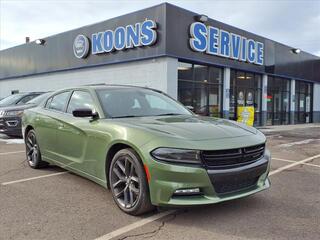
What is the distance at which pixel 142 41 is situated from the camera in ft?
48.1

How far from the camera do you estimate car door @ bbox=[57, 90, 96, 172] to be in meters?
4.77

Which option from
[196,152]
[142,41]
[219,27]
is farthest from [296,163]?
[219,27]

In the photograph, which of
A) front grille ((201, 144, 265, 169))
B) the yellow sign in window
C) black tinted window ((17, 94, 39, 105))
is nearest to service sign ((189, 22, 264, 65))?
the yellow sign in window

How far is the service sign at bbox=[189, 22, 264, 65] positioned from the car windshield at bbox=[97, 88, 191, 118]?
1014 centimetres

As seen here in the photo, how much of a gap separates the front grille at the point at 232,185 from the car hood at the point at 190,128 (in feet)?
1.63

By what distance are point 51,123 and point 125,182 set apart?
2222 millimetres

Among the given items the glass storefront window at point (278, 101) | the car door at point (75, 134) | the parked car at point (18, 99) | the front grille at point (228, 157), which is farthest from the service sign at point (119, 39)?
the front grille at point (228, 157)

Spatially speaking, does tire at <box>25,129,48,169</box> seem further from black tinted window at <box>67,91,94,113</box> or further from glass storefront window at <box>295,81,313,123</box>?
glass storefront window at <box>295,81,313,123</box>

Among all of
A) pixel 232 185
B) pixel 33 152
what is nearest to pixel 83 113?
pixel 232 185

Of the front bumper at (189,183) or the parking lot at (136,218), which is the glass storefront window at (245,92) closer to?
the parking lot at (136,218)

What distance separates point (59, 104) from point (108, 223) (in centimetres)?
276

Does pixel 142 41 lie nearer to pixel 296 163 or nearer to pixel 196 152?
pixel 296 163

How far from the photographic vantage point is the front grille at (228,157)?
3594 mm

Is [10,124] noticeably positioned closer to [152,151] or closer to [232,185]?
[152,151]
